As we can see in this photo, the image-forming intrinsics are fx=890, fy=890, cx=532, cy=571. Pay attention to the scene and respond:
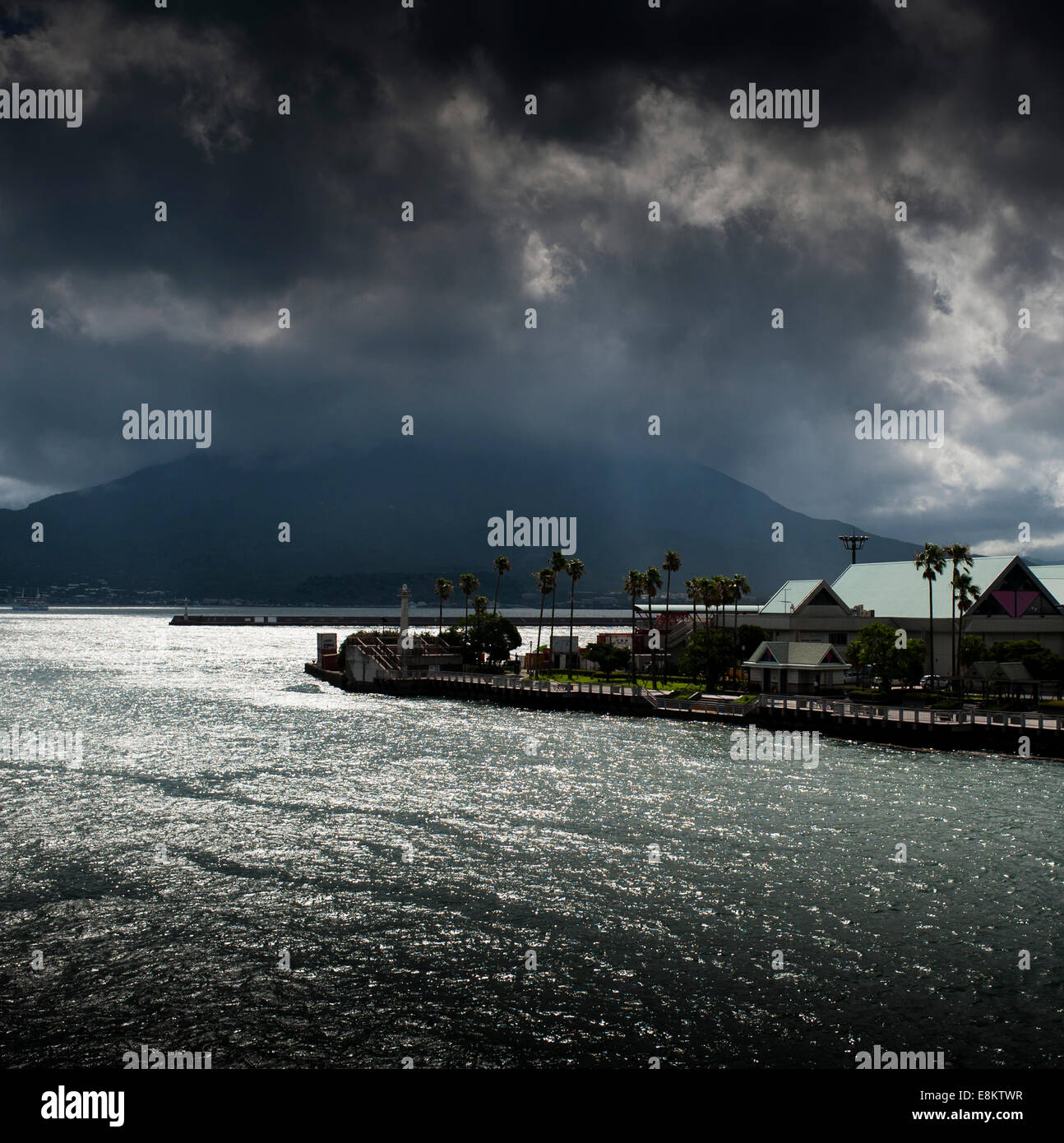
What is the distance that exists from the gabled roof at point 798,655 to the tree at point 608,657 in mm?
20580

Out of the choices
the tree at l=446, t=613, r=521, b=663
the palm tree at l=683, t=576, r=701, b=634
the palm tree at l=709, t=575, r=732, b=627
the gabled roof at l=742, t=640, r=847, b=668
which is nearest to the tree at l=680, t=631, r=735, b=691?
the gabled roof at l=742, t=640, r=847, b=668

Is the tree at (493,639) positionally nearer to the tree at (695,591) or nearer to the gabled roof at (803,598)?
the tree at (695,591)

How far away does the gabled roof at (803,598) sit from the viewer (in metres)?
105

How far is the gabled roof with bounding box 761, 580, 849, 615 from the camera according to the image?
344 feet

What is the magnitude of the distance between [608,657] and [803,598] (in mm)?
25001

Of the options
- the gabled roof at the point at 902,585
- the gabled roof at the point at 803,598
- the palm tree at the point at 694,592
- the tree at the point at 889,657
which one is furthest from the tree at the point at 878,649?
the palm tree at the point at 694,592

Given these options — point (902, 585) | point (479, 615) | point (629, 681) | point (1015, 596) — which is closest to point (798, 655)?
point (629, 681)

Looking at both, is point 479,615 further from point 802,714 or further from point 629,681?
point 802,714

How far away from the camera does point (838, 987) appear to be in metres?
22.2

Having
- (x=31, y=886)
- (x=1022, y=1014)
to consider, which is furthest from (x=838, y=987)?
(x=31, y=886)

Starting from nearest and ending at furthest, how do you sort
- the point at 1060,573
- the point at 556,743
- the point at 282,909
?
the point at 282,909, the point at 556,743, the point at 1060,573

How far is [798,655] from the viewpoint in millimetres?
84750

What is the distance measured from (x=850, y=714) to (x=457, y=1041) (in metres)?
52.1
